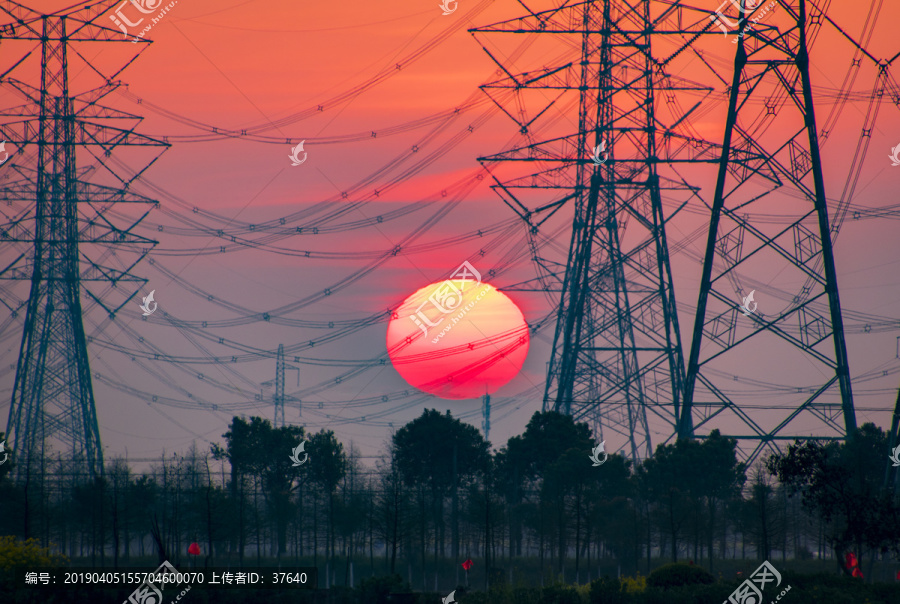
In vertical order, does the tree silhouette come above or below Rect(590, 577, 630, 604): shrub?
above

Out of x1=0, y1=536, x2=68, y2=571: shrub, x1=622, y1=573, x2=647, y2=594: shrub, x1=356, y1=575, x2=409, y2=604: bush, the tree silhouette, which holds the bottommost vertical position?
x1=356, y1=575, x2=409, y2=604: bush

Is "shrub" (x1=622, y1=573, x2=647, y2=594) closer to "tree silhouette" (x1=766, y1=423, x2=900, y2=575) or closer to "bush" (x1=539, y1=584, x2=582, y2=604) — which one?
"bush" (x1=539, y1=584, x2=582, y2=604)

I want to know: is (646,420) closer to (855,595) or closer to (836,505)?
(836,505)

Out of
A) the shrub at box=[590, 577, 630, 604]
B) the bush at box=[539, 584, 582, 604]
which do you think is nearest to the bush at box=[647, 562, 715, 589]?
the shrub at box=[590, 577, 630, 604]

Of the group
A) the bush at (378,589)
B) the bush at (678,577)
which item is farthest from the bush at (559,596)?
the bush at (378,589)

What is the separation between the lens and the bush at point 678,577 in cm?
3588

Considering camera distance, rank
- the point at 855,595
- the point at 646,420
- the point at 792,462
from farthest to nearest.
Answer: the point at 646,420 < the point at 792,462 < the point at 855,595

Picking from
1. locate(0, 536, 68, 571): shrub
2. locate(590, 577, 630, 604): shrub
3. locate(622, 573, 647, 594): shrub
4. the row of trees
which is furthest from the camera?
the row of trees

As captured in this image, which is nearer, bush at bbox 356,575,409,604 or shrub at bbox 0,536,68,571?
shrub at bbox 0,536,68,571

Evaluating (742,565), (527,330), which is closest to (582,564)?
(742,565)

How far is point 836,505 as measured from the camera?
127 ft

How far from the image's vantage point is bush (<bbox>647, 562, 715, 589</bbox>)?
118 feet

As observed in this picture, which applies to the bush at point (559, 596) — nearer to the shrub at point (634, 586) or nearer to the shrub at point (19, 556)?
the shrub at point (634, 586)

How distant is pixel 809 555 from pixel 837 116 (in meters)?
47.2
